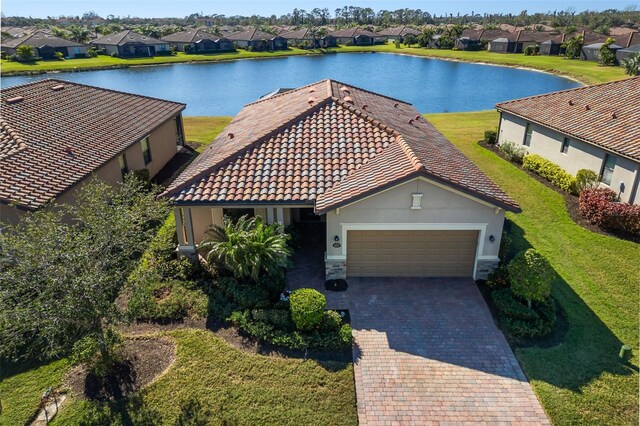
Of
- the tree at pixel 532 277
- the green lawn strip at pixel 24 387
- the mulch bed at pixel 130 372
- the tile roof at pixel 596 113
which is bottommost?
the green lawn strip at pixel 24 387

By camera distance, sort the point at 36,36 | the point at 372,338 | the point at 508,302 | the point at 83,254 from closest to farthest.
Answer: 1. the point at 83,254
2. the point at 372,338
3. the point at 508,302
4. the point at 36,36

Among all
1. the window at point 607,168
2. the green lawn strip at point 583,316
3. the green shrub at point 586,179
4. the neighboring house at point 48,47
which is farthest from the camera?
the neighboring house at point 48,47

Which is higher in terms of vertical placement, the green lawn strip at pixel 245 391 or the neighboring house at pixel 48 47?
the neighboring house at pixel 48 47

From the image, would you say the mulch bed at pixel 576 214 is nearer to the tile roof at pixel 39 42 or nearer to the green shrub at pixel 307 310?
the green shrub at pixel 307 310

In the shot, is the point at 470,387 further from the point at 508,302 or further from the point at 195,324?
the point at 195,324

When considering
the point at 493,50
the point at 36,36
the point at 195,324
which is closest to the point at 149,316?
the point at 195,324

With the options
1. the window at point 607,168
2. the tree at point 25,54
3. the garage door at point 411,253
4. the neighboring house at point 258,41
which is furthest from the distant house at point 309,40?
the garage door at point 411,253

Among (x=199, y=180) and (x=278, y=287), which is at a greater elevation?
(x=199, y=180)
